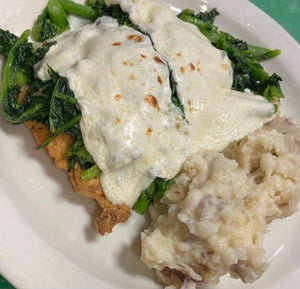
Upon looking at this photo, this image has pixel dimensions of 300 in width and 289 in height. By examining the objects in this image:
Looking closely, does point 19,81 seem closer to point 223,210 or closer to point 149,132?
point 149,132

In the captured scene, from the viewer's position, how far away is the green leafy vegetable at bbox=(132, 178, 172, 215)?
362 cm

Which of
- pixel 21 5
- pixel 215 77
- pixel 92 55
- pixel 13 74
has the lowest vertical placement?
pixel 13 74

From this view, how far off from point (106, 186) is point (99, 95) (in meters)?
0.69

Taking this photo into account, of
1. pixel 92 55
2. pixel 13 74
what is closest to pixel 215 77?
pixel 92 55

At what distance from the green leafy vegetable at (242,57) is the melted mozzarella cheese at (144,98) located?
37 cm

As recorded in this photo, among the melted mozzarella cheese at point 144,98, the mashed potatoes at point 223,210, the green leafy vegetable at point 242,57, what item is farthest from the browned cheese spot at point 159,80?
the green leafy vegetable at point 242,57

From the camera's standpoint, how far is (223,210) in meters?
3.29

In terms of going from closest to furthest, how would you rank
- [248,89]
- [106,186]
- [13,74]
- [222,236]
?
[222,236] → [106,186] → [13,74] → [248,89]

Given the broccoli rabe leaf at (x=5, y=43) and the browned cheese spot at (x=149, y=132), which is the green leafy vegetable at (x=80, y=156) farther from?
the broccoli rabe leaf at (x=5, y=43)

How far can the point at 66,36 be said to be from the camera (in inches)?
154

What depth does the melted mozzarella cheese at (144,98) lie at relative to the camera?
3445mm

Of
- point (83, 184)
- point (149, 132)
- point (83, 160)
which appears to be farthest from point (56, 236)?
point (149, 132)

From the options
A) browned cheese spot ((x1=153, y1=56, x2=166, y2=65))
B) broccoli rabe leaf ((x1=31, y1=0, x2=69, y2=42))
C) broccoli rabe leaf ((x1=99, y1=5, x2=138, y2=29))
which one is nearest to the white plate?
broccoli rabe leaf ((x1=31, y1=0, x2=69, y2=42))

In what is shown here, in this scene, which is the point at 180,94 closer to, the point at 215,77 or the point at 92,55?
the point at 215,77
